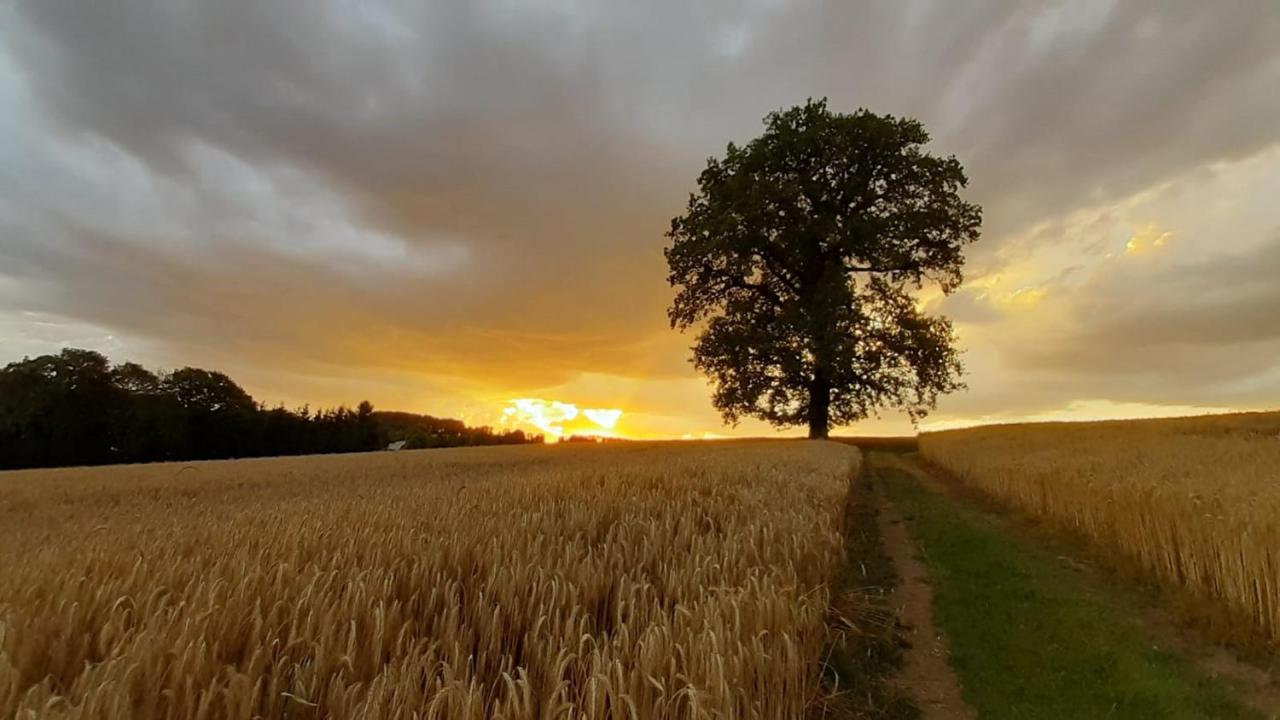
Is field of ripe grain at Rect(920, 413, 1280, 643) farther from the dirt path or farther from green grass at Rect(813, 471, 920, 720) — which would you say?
green grass at Rect(813, 471, 920, 720)

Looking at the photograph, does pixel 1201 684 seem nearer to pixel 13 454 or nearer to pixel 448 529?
pixel 448 529

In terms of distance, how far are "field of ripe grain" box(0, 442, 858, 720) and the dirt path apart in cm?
156

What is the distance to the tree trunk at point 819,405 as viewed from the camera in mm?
31078

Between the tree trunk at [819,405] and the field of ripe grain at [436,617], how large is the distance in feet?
82.5

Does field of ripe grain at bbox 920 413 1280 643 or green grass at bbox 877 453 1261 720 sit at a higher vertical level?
field of ripe grain at bbox 920 413 1280 643

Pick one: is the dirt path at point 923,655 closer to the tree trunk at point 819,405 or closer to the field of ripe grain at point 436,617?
the field of ripe grain at point 436,617

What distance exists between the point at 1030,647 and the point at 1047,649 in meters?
0.15

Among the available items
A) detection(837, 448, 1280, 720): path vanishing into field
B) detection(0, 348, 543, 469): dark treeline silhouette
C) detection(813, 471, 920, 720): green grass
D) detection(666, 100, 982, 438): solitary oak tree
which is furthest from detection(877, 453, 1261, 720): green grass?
detection(0, 348, 543, 469): dark treeline silhouette

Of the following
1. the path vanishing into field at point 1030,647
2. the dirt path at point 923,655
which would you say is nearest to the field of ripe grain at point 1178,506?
the path vanishing into field at point 1030,647

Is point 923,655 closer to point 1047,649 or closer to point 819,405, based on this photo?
point 1047,649

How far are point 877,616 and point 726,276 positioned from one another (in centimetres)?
2678

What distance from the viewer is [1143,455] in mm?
13773

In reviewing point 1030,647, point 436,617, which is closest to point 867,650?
point 1030,647

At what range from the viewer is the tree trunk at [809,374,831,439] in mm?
31078
